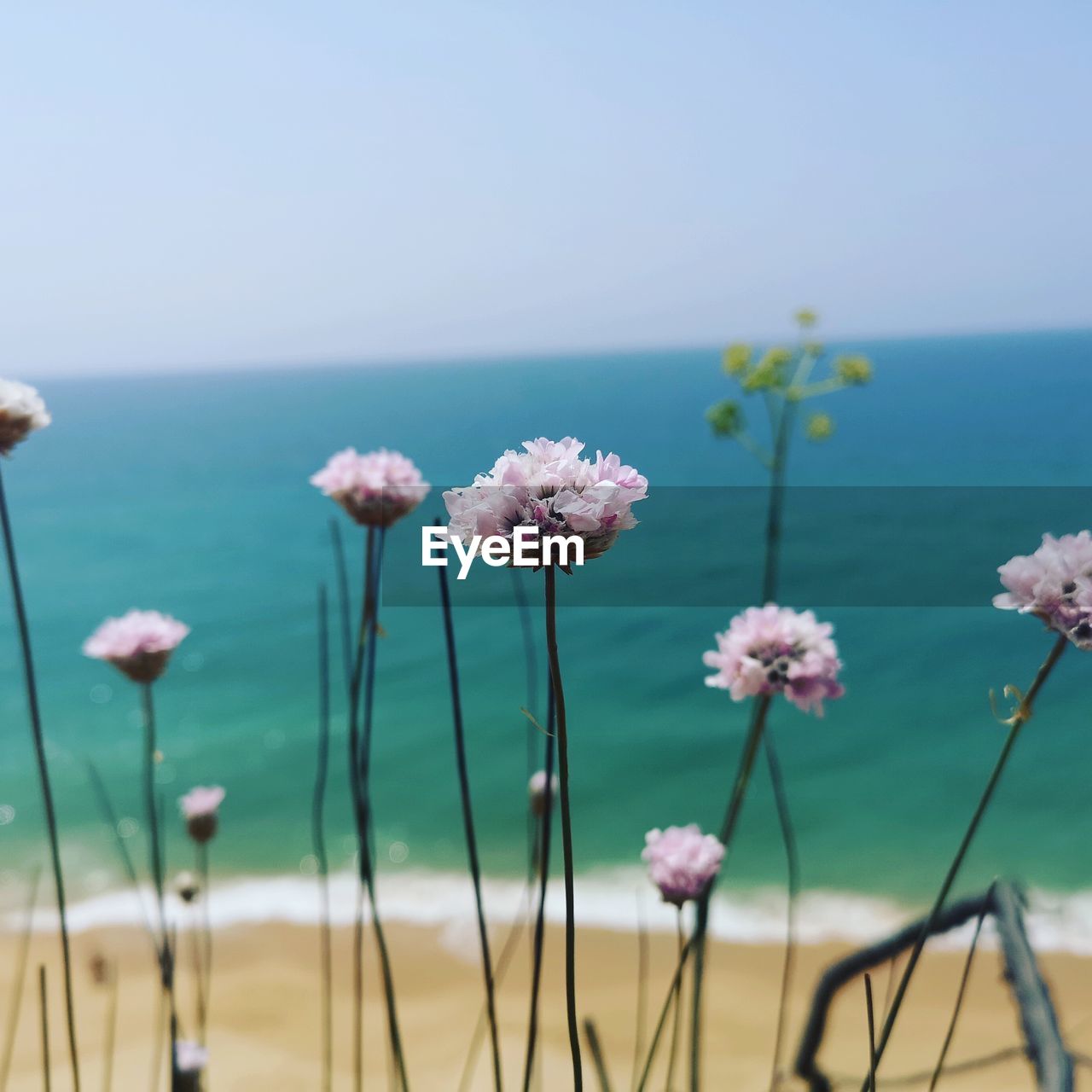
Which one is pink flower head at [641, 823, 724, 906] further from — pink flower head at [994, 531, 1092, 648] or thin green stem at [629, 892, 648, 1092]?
pink flower head at [994, 531, 1092, 648]

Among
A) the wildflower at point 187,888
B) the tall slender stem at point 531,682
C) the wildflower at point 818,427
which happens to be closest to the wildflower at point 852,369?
the wildflower at point 818,427

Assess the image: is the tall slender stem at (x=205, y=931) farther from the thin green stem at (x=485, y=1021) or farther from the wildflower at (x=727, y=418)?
the wildflower at (x=727, y=418)

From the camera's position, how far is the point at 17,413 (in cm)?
48

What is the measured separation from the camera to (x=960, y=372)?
15633 millimetres

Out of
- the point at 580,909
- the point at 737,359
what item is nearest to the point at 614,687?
the point at 580,909

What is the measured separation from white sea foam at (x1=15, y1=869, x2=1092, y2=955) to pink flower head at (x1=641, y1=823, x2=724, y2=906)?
69.6 inches

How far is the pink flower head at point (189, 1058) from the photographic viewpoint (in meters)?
0.47

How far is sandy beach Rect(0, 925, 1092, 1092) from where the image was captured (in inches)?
55.5

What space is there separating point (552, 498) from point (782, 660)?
0.78ft

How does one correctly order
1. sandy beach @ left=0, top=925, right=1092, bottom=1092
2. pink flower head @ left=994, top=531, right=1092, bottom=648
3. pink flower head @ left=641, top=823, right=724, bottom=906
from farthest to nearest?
sandy beach @ left=0, top=925, right=1092, bottom=1092
pink flower head @ left=641, top=823, right=724, bottom=906
pink flower head @ left=994, top=531, right=1092, bottom=648

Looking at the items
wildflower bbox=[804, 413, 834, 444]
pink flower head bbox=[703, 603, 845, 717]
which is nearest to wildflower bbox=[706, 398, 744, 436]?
wildflower bbox=[804, 413, 834, 444]

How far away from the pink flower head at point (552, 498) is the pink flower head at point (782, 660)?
20 cm

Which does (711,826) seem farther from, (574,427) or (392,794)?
(574,427)

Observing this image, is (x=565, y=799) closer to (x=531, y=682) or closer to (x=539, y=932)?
(x=539, y=932)
